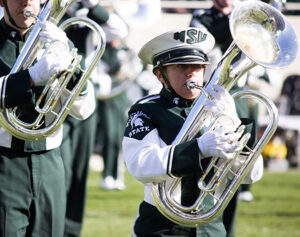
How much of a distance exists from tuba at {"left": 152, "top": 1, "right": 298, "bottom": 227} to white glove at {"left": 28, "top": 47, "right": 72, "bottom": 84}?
0.68 m

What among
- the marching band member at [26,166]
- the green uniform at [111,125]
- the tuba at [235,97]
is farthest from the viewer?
the green uniform at [111,125]

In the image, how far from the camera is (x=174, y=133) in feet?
13.1

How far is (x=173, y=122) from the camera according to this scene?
4.02 metres

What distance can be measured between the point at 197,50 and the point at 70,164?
3059mm

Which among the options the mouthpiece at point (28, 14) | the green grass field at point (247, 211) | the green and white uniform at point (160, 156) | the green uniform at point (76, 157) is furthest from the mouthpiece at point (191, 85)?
the green grass field at point (247, 211)

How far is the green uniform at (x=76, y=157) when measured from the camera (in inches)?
259

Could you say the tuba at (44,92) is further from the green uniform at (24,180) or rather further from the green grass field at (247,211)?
the green grass field at (247,211)

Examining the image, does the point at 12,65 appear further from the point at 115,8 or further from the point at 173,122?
the point at 115,8

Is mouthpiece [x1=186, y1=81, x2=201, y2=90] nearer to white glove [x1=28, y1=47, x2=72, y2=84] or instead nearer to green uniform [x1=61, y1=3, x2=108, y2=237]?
white glove [x1=28, y1=47, x2=72, y2=84]

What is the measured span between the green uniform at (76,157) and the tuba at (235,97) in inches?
102

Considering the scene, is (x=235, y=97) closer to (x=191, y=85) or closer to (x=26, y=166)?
(x=191, y=85)

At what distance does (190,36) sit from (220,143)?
0.72 m

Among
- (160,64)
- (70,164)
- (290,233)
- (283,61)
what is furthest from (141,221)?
(290,233)

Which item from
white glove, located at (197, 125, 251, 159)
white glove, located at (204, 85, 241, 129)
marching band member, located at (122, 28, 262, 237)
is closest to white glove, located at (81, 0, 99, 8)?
marching band member, located at (122, 28, 262, 237)
